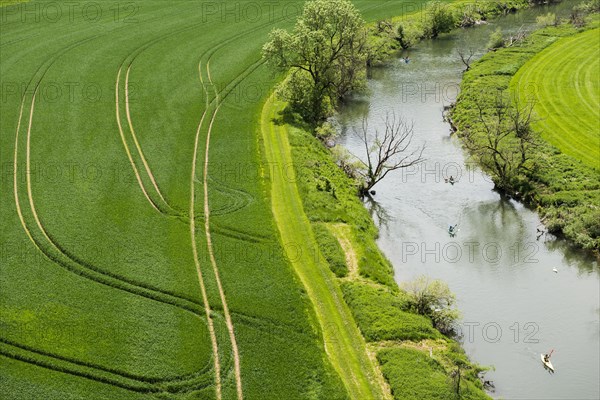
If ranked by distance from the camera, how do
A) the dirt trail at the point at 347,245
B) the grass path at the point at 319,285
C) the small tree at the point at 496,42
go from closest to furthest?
the grass path at the point at 319,285, the dirt trail at the point at 347,245, the small tree at the point at 496,42

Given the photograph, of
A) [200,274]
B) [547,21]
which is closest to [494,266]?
[200,274]

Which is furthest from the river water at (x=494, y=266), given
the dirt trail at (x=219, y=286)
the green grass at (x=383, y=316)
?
the dirt trail at (x=219, y=286)

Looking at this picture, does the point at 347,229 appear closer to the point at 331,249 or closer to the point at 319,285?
the point at 331,249

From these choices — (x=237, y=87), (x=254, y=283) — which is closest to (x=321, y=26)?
(x=237, y=87)

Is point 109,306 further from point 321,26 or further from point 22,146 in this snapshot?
point 321,26

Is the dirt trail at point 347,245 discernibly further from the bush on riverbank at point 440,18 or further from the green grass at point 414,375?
the bush on riverbank at point 440,18
